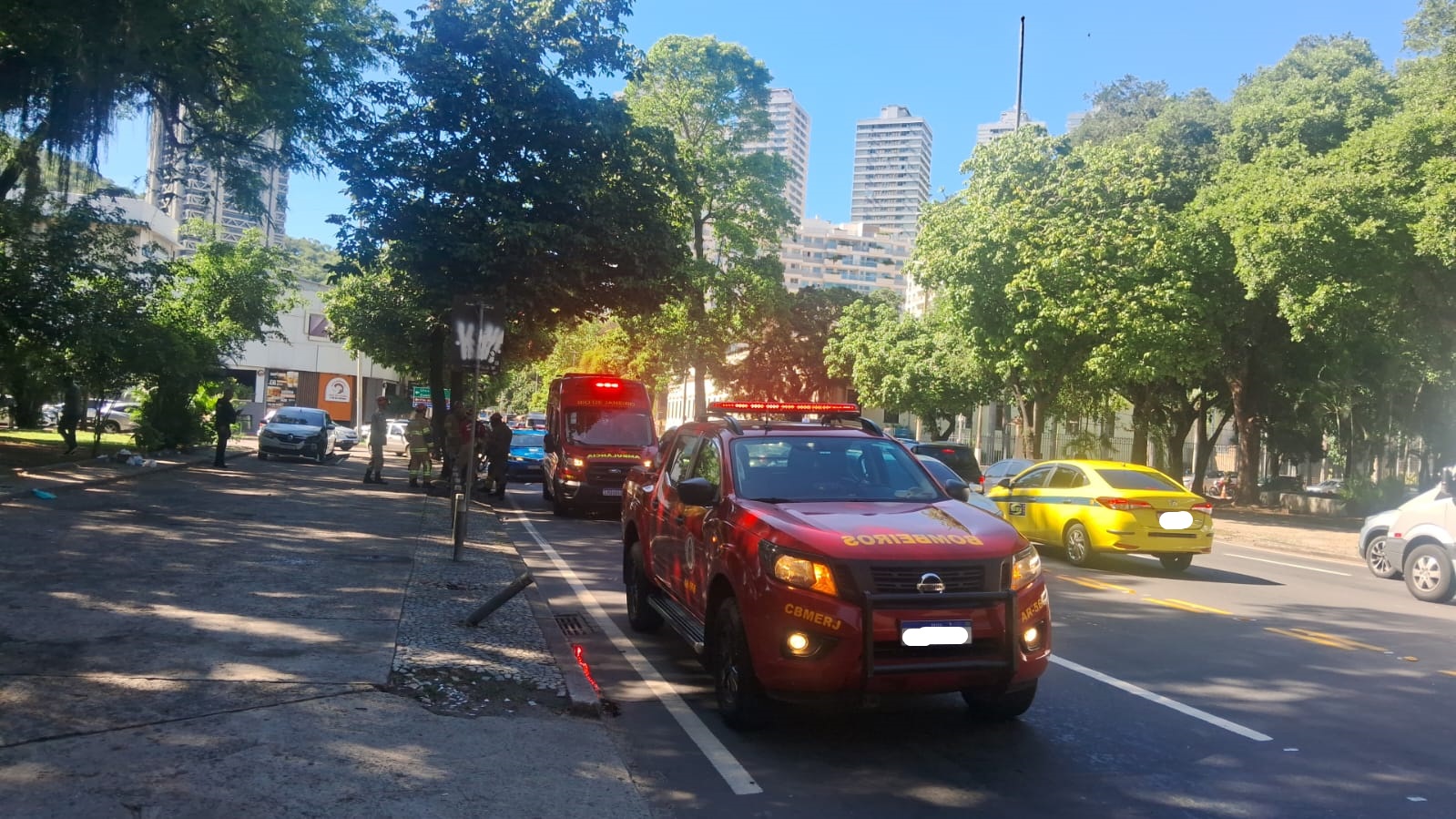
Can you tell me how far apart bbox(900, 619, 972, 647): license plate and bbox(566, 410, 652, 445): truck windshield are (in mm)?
14942

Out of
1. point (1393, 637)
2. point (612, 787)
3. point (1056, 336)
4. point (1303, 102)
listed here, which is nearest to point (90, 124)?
point (612, 787)

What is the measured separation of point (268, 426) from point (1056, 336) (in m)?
22.0

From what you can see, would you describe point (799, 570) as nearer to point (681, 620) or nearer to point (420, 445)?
point (681, 620)

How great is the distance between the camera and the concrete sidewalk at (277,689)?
15.1 feet

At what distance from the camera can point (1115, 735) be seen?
6.12 metres

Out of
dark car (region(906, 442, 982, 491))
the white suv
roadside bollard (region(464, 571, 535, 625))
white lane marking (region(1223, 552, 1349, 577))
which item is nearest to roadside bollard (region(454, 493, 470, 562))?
roadside bollard (region(464, 571, 535, 625))

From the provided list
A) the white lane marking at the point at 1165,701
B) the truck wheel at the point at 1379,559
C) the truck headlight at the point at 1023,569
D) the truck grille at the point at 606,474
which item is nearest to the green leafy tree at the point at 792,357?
the truck grille at the point at 606,474

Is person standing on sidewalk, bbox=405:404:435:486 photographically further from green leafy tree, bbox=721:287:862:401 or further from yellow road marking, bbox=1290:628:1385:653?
green leafy tree, bbox=721:287:862:401

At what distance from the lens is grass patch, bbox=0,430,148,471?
1983 centimetres

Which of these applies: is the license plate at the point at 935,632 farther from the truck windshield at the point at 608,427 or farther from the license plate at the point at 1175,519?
the truck windshield at the point at 608,427

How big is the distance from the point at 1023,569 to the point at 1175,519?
9117 mm

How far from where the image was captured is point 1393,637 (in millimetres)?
9742

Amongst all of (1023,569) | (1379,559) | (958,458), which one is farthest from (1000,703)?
(958,458)

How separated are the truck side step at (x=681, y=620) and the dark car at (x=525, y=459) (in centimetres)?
1856
